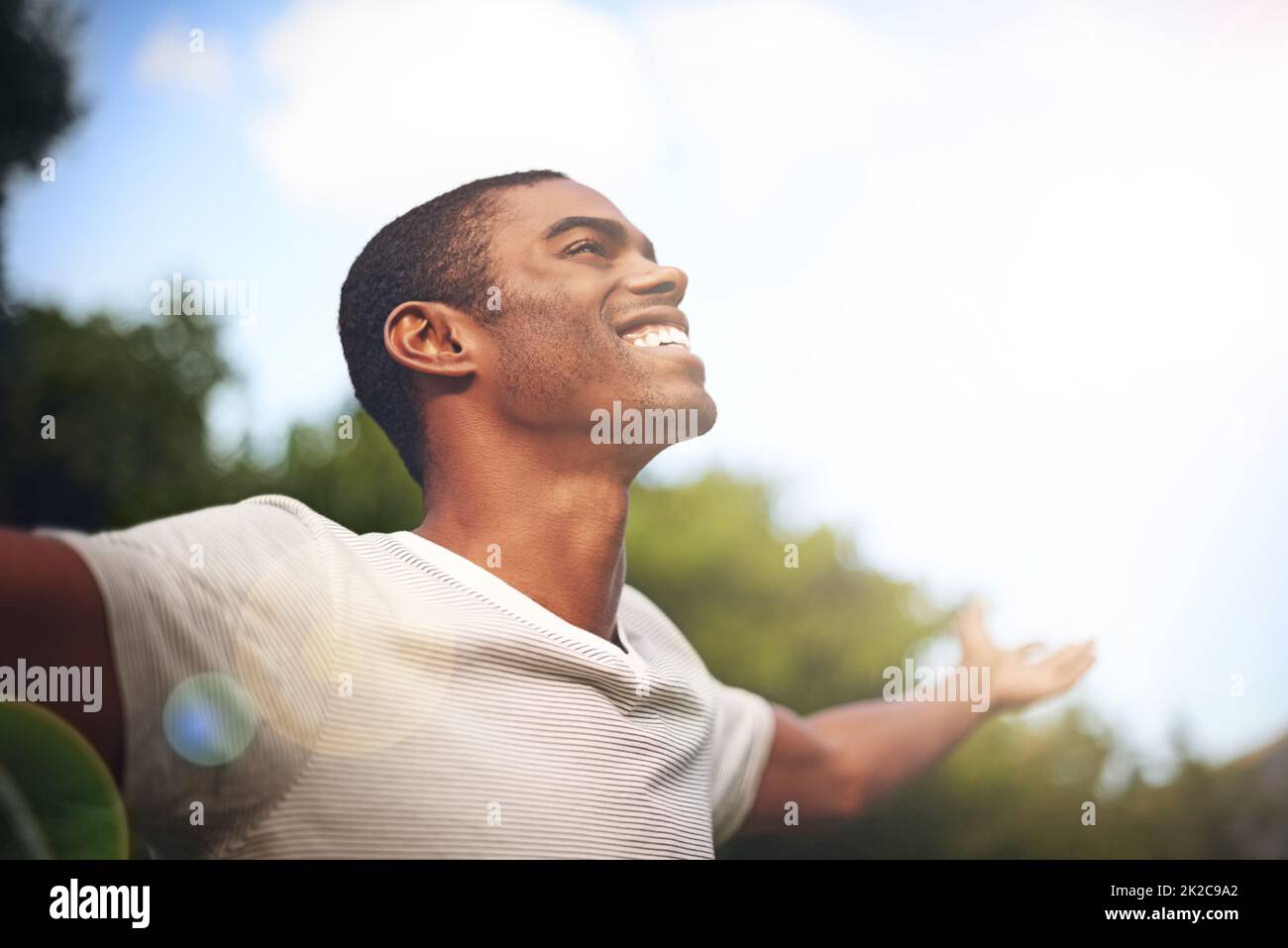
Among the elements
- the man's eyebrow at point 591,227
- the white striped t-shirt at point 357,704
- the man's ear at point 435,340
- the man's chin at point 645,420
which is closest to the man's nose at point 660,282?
the man's eyebrow at point 591,227

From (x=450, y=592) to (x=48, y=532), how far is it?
0.80 m

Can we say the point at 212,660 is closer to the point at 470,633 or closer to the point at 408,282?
the point at 470,633

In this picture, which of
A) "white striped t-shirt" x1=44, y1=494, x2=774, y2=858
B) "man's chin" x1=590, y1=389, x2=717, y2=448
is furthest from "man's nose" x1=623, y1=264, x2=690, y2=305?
"white striped t-shirt" x1=44, y1=494, x2=774, y2=858

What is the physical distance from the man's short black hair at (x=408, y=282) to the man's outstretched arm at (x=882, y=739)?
129cm

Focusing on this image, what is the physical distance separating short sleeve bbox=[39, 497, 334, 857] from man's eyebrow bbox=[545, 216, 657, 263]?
98 cm

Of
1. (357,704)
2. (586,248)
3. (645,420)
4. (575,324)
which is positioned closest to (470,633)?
(357,704)

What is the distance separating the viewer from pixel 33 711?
7.65 ft

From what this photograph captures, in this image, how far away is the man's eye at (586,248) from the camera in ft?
9.40

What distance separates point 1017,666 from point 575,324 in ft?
5.14

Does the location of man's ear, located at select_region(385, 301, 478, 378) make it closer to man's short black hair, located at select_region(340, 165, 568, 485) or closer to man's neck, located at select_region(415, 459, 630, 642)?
man's short black hair, located at select_region(340, 165, 568, 485)

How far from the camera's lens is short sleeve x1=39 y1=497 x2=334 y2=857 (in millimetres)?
2123

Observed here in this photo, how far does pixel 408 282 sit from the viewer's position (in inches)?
111
